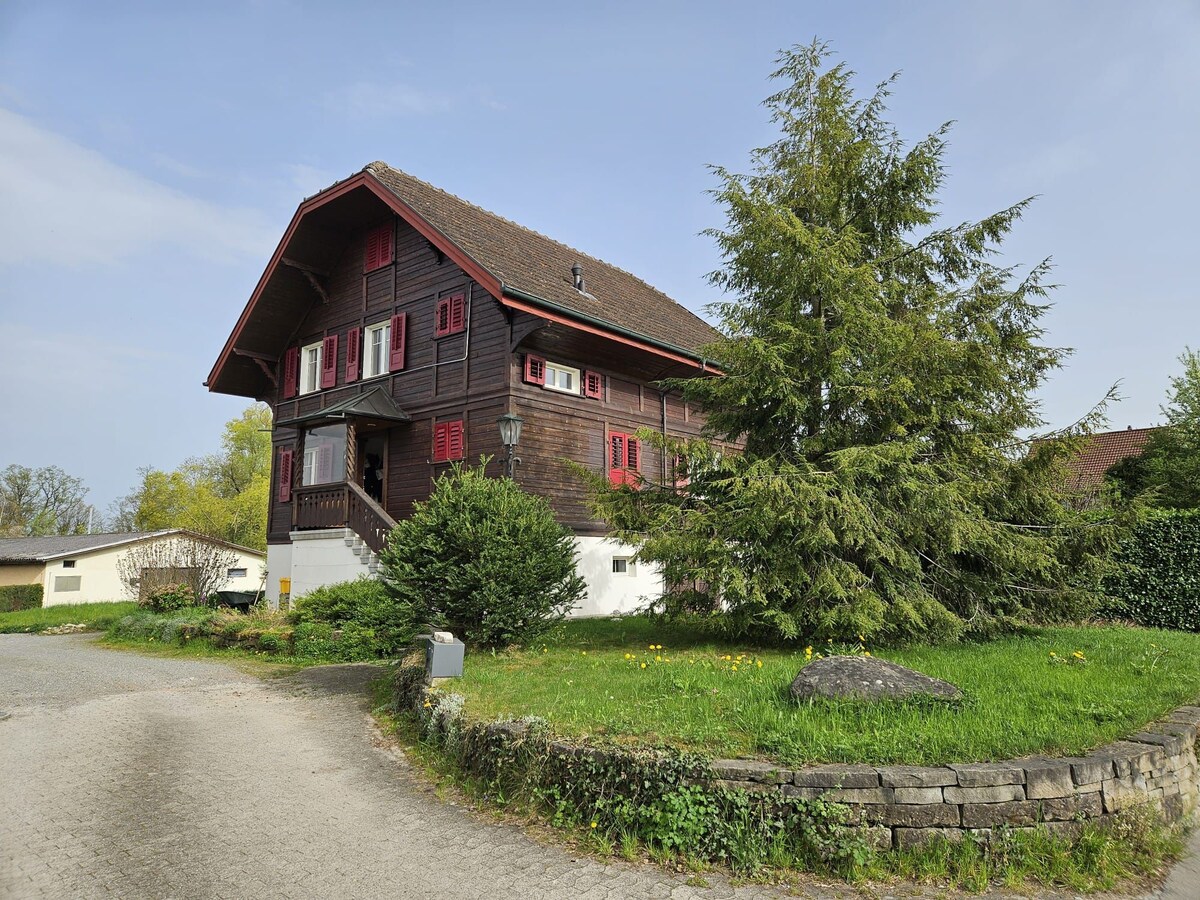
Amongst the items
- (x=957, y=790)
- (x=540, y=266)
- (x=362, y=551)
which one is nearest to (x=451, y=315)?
(x=540, y=266)

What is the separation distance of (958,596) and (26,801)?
10.5 meters

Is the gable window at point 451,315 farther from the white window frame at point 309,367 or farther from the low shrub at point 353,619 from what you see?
the low shrub at point 353,619

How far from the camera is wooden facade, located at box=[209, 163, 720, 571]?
55.6 ft

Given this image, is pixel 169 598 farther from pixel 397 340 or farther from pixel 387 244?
pixel 387 244

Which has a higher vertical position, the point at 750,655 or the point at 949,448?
the point at 949,448

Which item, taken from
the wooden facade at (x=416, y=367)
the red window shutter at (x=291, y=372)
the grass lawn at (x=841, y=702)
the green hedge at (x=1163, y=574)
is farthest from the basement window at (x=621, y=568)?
the red window shutter at (x=291, y=372)

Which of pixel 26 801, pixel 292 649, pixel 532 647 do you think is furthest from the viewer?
pixel 292 649

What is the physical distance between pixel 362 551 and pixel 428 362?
492 cm

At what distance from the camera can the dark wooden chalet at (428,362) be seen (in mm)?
16969

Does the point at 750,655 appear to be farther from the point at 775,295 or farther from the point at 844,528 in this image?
the point at 775,295

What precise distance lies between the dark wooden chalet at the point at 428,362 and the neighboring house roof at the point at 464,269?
6 cm

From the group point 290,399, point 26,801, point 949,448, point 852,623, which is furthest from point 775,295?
point 290,399

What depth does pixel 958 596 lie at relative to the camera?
10.3 metres

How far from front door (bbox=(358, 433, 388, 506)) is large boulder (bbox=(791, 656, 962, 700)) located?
49.8 ft
